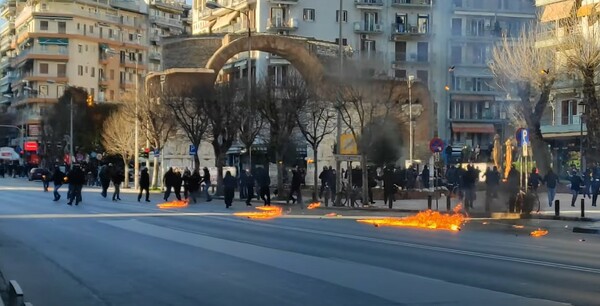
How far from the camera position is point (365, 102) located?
33656mm

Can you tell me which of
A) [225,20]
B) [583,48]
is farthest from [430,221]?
[225,20]

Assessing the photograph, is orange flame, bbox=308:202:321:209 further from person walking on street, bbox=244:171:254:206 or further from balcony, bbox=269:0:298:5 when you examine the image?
balcony, bbox=269:0:298:5

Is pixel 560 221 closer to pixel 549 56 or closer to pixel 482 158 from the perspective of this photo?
pixel 549 56

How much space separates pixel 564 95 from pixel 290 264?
45.3 metres

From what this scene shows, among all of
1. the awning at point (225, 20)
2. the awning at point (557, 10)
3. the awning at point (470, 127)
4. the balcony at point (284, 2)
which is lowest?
the awning at point (470, 127)

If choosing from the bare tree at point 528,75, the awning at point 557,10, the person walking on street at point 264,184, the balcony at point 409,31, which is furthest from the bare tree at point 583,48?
the person walking on street at point 264,184

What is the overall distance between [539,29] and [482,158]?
76.1ft

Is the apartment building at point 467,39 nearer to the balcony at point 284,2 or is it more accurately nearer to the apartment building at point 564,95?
the apartment building at point 564,95

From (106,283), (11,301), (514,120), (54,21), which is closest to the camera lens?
(11,301)

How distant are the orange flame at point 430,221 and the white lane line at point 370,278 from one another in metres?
8.13

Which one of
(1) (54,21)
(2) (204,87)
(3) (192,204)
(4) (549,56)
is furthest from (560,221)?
(1) (54,21)

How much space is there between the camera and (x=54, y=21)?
353ft

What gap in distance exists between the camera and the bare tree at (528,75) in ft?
98.6

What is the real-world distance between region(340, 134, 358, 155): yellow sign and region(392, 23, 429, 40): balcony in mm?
4782
